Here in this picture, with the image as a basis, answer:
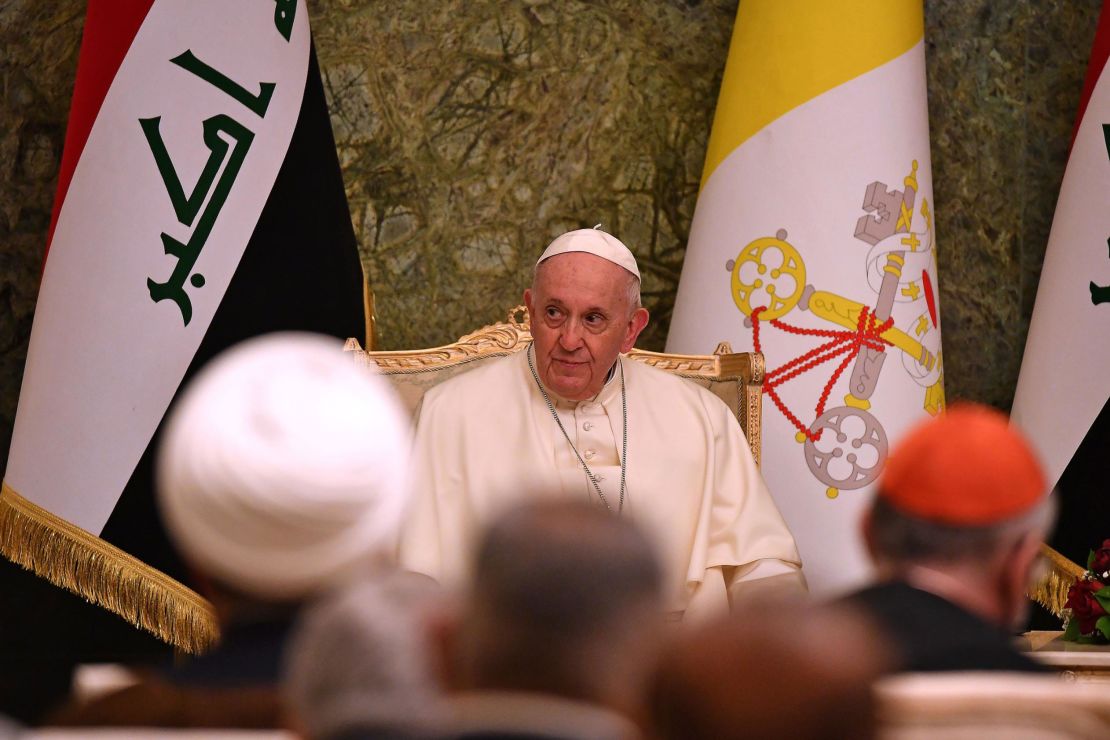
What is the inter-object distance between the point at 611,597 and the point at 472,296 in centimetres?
432

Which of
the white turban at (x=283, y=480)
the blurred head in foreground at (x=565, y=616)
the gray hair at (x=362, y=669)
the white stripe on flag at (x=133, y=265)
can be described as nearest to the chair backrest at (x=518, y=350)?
the white stripe on flag at (x=133, y=265)

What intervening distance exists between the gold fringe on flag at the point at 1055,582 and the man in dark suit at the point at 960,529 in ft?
10.3

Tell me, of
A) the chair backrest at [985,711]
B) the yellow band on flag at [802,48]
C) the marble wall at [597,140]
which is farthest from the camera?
the marble wall at [597,140]

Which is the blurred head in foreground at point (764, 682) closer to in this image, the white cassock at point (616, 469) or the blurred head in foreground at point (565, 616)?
the blurred head in foreground at point (565, 616)

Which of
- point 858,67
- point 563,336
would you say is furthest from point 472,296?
point 858,67

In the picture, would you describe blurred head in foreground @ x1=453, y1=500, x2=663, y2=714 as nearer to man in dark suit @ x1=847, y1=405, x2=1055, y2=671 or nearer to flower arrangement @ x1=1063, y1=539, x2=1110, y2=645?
man in dark suit @ x1=847, y1=405, x2=1055, y2=671

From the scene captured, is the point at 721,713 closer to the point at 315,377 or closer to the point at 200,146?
the point at 315,377

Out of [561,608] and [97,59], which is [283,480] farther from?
[97,59]

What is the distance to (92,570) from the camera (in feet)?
14.5

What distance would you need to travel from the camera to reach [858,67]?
491cm

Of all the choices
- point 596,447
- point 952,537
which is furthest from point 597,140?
point 952,537

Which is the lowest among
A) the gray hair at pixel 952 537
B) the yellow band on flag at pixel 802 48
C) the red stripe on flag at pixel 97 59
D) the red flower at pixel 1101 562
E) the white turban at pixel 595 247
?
the red flower at pixel 1101 562

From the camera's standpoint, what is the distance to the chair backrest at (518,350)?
4.57m

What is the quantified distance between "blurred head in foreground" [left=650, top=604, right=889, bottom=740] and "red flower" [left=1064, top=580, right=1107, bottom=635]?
2.84 metres
